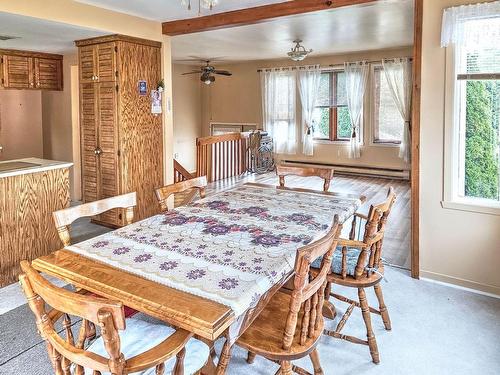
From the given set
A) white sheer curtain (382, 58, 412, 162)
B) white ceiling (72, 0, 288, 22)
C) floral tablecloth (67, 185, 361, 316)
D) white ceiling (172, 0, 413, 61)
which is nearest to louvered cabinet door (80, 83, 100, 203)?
white ceiling (72, 0, 288, 22)

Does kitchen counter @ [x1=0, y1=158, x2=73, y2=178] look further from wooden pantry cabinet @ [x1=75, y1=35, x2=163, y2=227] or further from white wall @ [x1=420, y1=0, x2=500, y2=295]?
white wall @ [x1=420, y1=0, x2=500, y2=295]

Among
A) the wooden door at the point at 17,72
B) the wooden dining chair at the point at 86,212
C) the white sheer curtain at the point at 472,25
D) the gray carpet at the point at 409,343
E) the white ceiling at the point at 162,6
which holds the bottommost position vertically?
the gray carpet at the point at 409,343

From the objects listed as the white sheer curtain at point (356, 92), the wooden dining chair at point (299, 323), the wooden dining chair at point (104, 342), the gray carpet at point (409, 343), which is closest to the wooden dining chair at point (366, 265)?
the gray carpet at point (409, 343)

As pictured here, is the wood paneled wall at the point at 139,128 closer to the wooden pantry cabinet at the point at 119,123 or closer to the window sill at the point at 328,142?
the wooden pantry cabinet at the point at 119,123

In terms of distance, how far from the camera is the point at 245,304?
1.35 m

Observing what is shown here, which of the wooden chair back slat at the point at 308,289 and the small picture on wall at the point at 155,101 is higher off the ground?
the small picture on wall at the point at 155,101

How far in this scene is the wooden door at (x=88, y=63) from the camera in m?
4.56

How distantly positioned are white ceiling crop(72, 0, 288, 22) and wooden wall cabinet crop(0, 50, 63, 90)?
2.27 meters

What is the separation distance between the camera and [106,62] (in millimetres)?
4453

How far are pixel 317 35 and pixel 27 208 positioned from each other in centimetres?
455

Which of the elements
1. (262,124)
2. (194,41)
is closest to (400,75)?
(262,124)

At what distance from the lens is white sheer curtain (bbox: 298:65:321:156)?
27.5 feet

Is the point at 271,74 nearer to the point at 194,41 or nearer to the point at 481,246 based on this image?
the point at 194,41

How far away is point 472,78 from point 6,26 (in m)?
4.27
